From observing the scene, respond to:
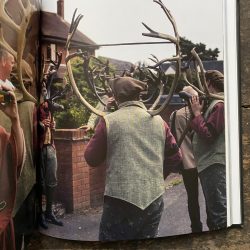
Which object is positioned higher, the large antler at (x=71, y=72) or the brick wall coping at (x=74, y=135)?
the large antler at (x=71, y=72)

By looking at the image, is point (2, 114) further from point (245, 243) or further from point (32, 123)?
point (245, 243)

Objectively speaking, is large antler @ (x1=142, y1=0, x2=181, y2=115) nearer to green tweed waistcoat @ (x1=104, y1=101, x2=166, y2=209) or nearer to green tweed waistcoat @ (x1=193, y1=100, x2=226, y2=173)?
green tweed waistcoat @ (x1=104, y1=101, x2=166, y2=209)

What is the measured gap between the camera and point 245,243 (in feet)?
24.3

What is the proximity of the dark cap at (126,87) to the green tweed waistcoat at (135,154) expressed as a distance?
4.8 inches

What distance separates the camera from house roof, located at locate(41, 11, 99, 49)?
659 centimetres

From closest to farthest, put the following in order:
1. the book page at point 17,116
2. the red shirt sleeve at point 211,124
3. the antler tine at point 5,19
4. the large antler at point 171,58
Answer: the antler tine at point 5,19, the book page at point 17,116, the large antler at point 171,58, the red shirt sleeve at point 211,124

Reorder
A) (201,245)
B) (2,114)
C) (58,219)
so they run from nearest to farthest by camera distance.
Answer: (2,114), (58,219), (201,245)

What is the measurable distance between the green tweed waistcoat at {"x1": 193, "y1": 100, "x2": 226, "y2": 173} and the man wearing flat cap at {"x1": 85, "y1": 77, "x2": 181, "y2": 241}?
564mm

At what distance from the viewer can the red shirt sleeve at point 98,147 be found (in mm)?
6688

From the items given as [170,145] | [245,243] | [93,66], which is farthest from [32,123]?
[245,243]

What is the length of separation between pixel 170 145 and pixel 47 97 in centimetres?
203

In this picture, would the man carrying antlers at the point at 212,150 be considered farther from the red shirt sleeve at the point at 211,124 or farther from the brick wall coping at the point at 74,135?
the brick wall coping at the point at 74,135

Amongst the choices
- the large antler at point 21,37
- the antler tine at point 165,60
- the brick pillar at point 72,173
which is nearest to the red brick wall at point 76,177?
the brick pillar at point 72,173

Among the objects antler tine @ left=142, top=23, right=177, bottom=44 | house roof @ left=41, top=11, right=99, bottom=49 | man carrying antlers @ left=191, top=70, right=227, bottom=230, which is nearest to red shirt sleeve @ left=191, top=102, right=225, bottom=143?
man carrying antlers @ left=191, top=70, right=227, bottom=230
